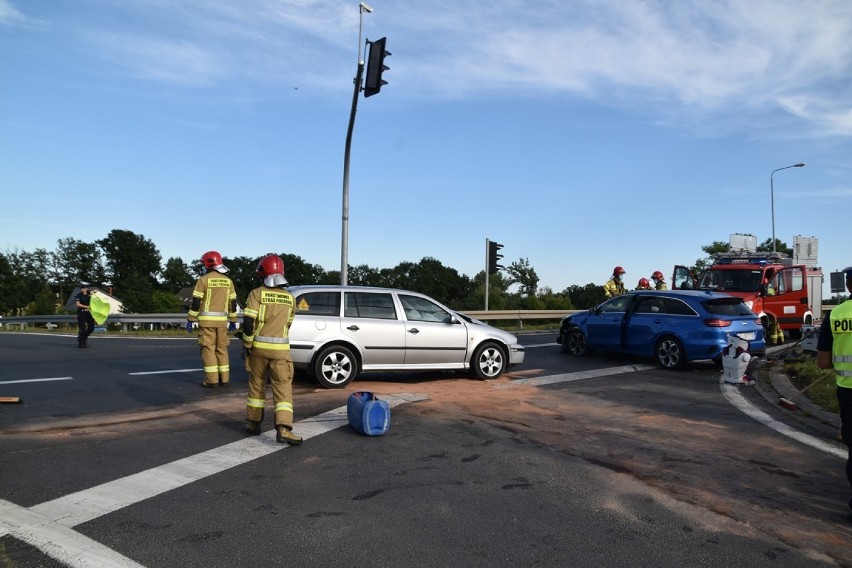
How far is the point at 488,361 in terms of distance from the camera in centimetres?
1076

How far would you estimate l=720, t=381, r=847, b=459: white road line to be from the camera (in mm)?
6475

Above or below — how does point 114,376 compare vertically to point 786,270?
below

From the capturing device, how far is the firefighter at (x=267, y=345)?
20.9ft

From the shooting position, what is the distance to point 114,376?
1009 centimetres

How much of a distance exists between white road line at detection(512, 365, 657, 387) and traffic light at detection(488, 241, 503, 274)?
11.3m

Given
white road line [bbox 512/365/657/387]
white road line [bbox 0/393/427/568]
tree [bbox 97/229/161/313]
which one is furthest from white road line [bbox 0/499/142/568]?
tree [bbox 97/229/161/313]

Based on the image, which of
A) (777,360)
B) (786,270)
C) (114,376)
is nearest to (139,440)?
(114,376)

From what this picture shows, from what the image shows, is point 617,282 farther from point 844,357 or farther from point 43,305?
point 43,305

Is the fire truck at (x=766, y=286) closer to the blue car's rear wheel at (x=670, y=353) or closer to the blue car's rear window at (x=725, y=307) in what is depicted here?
the blue car's rear window at (x=725, y=307)

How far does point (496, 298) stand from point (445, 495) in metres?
34.7

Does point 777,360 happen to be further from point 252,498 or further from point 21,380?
point 21,380

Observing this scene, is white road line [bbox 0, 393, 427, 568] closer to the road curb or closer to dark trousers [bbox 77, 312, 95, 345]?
the road curb

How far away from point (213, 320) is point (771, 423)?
747 centimetres

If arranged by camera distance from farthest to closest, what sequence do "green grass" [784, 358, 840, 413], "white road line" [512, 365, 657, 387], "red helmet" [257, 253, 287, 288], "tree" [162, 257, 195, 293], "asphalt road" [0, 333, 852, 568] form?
"tree" [162, 257, 195, 293] → "white road line" [512, 365, 657, 387] → "green grass" [784, 358, 840, 413] → "red helmet" [257, 253, 287, 288] → "asphalt road" [0, 333, 852, 568]
